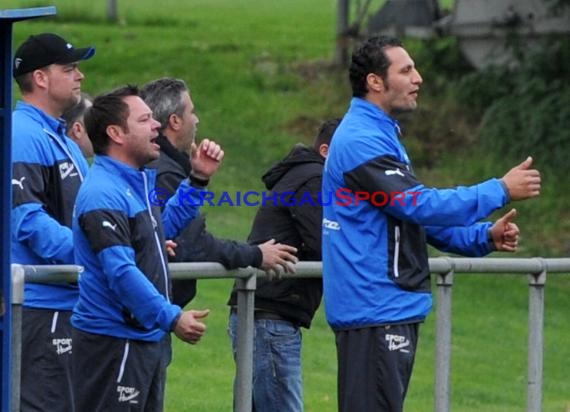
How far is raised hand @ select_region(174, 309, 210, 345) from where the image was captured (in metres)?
5.75

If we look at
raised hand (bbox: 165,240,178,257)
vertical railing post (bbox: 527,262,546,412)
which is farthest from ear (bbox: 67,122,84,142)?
vertical railing post (bbox: 527,262,546,412)

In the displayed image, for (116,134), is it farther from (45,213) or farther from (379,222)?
(379,222)

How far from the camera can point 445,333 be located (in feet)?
23.2

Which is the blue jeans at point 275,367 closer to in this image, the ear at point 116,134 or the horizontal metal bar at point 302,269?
the horizontal metal bar at point 302,269

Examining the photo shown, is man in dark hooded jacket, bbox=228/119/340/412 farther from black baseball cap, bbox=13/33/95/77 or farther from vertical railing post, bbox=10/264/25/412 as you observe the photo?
vertical railing post, bbox=10/264/25/412

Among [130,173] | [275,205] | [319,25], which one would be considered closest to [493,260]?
[275,205]

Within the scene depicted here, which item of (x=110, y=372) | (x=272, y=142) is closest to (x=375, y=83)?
(x=110, y=372)

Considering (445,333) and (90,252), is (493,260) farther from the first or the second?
(90,252)

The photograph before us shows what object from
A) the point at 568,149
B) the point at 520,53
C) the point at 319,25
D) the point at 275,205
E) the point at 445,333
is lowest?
the point at 445,333

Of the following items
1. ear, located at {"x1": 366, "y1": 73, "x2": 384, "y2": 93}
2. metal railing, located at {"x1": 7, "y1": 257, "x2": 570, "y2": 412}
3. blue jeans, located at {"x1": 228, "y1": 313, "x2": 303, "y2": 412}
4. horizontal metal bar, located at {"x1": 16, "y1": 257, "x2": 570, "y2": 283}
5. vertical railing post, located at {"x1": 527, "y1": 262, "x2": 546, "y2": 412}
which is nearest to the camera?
metal railing, located at {"x1": 7, "y1": 257, "x2": 570, "y2": 412}

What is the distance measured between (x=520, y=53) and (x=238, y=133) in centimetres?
463

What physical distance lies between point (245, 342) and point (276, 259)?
0.38 m

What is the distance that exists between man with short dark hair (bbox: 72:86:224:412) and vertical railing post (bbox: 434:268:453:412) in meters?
1.45

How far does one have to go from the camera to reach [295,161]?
7098 millimetres
